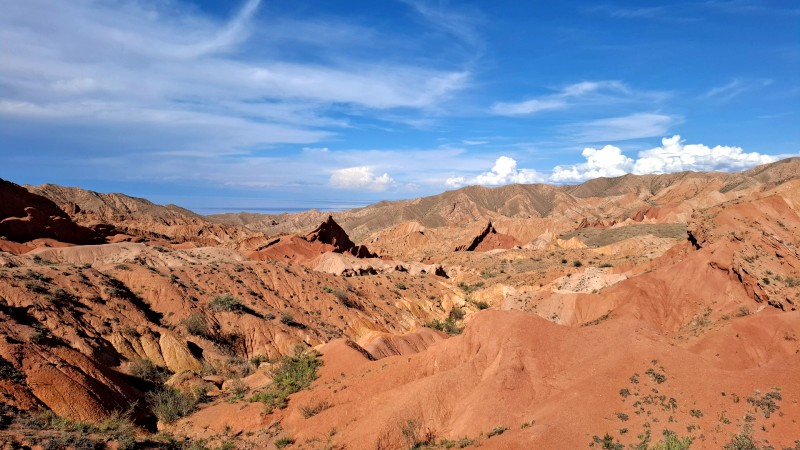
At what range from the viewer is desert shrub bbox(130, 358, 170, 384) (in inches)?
1026

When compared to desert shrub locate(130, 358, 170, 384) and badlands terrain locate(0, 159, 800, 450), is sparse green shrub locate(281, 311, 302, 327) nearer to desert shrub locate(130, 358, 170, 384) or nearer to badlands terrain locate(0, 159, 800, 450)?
badlands terrain locate(0, 159, 800, 450)

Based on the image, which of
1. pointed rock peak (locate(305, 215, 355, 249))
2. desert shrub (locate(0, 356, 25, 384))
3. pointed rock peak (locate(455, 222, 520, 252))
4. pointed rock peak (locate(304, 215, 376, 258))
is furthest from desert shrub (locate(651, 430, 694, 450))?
pointed rock peak (locate(455, 222, 520, 252))

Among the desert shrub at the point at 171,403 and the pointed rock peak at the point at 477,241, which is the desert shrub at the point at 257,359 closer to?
the desert shrub at the point at 171,403

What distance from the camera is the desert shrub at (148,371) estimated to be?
85.5 feet

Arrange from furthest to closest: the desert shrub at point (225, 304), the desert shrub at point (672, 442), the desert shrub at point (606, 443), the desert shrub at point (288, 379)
A: the desert shrub at point (225, 304) → the desert shrub at point (288, 379) → the desert shrub at point (606, 443) → the desert shrub at point (672, 442)

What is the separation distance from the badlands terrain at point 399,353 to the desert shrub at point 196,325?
134 millimetres

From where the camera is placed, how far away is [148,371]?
1043 inches

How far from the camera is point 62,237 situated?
61406mm

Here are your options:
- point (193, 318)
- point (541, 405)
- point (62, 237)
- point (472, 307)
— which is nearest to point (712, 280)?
point (541, 405)

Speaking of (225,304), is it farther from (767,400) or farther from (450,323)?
(767,400)

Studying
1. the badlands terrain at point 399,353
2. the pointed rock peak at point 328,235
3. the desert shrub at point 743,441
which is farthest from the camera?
the pointed rock peak at point 328,235

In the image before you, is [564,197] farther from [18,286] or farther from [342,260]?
[18,286]

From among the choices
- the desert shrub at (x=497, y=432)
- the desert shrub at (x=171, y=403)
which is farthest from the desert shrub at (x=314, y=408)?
the desert shrub at (x=497, y=432)

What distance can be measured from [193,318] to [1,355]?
1334cm
